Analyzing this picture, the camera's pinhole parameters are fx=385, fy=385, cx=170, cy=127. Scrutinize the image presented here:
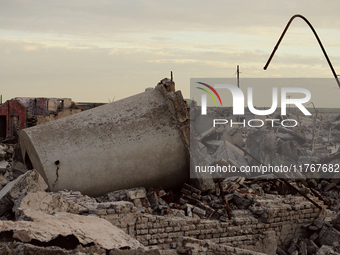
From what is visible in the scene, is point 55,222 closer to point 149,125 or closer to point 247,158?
point 149,125

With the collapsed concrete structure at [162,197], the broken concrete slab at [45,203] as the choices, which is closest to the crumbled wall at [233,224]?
the collapsed concrete structure at [162,197]

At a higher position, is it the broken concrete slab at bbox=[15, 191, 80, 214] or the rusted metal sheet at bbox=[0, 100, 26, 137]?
the rusted metal sheet at bbox=[0, 100, 26, 137]

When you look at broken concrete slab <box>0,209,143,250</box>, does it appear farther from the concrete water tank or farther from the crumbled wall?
the concrete water tank

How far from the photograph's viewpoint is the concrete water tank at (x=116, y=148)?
5.88 metres

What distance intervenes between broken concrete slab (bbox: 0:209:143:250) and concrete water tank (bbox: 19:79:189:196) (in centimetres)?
161

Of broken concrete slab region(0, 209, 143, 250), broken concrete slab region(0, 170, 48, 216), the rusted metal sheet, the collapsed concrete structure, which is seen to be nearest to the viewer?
broken concrete slab region(0, 209, 143, 250)

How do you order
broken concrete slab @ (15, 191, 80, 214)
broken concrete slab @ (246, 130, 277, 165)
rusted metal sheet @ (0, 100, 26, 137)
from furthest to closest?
rusted metal sheet @ (0, 100, 26, 137), broken concrete slab @ (246, 130, 277, 165), broken concrete slab @ (15, 191, 80, 214)

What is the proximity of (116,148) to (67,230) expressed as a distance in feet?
8.19

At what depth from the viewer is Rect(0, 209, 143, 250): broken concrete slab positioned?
10.8 feet

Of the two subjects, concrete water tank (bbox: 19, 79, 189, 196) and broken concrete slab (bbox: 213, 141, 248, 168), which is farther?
broken concrete slab (bbox: 213, 141, 248, 168)

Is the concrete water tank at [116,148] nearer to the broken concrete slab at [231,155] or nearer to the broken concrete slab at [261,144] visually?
the broken concrete slab at [231,155]

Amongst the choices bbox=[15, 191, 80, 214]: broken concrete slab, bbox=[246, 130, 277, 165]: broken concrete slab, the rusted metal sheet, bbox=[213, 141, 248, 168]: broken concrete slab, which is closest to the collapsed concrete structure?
bbox=[15, 191, 80, 214]: broken concrete slab

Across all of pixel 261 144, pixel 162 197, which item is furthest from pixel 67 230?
pixel 261 144

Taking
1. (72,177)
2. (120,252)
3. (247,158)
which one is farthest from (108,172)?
(247,158)
